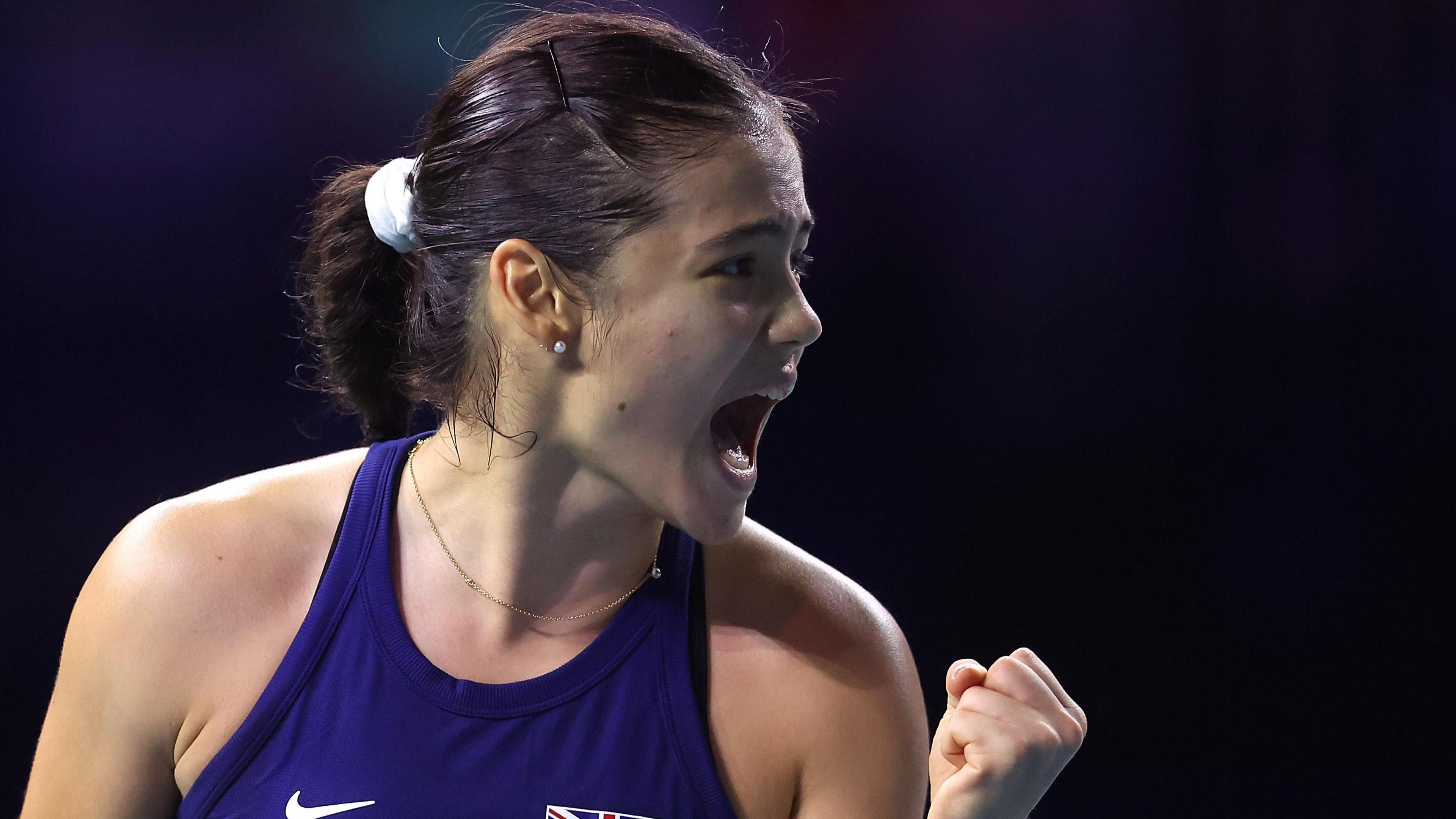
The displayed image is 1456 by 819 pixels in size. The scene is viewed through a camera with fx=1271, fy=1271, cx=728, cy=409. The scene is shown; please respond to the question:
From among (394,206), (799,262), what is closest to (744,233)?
(799,262)

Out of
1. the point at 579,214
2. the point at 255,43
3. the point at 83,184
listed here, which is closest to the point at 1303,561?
the point at 579,214

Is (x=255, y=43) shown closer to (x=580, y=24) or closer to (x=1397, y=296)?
(x=580, y=24)

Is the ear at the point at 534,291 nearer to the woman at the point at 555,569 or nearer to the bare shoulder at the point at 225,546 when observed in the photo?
the woman at the point at 555,569

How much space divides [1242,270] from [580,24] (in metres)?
1.29

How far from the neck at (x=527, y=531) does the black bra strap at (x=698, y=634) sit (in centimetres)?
4

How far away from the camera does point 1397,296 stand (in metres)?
1.94

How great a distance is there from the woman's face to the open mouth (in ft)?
0.22

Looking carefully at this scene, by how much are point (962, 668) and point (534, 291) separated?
431mm

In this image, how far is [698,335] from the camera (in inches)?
37.3

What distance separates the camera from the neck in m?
1.04

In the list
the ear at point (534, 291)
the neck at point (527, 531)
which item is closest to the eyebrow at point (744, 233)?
the ear at point (534, 291)

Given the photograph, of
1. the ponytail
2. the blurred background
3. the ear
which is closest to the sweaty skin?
the ear

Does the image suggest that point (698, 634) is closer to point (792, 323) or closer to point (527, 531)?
point (527, 531)

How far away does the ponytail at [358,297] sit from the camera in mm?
1133
